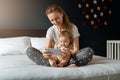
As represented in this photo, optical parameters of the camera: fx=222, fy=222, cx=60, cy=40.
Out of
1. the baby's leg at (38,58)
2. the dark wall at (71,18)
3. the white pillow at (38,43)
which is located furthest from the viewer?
the dark wall at (71,18)

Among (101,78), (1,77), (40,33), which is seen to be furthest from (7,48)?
(101,78)

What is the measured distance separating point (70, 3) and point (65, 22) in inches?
77.8

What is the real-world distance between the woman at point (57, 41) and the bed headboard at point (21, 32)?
1.50 meters

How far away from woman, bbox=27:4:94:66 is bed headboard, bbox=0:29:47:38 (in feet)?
4.92

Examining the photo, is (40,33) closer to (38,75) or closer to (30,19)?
(30,19)

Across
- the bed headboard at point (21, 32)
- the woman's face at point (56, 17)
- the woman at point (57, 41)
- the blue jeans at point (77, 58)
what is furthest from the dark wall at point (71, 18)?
the blue jeans at point (77, 58)

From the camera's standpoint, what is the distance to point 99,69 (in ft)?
6.49

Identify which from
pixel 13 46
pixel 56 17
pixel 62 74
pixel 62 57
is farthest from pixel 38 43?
pixel 62 74

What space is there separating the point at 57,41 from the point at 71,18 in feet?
6.42

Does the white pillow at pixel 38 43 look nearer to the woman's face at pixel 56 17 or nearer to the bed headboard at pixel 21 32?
the bed headboard at pixel 21 32

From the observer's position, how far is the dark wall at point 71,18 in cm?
397

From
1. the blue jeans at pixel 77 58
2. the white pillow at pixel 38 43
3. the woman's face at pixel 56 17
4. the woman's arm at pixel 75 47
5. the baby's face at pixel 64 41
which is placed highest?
the woman's face at pixel 56 17

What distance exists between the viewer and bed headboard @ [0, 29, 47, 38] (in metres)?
3.84

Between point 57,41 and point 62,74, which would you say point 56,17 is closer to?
point 57,41
